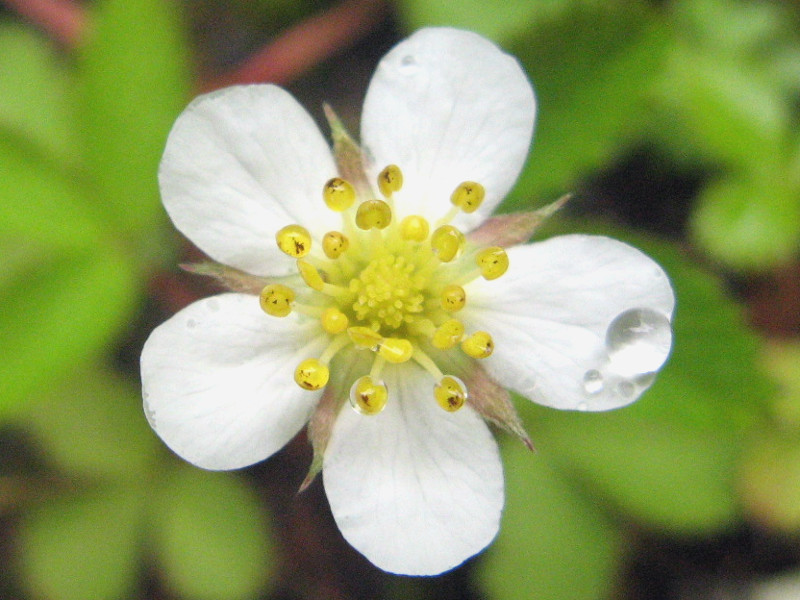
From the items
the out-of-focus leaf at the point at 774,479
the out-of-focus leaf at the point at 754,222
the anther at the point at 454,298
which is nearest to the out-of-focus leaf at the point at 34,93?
the anther at the point at 454,298

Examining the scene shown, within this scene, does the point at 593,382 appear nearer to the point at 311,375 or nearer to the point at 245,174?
the point at 311,375

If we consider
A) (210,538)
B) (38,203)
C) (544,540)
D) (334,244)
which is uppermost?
(38,203)

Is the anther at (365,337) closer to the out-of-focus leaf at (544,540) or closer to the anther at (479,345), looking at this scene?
the anther at (479,345)

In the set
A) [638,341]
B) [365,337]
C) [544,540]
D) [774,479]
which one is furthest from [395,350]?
[774,479]

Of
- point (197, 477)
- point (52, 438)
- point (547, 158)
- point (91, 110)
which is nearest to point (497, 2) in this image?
point (547, 158)

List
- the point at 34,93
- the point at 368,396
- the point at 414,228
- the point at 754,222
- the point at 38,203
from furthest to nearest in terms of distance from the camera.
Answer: the point at 34,93 → the point at 754,222 → the point at 38,203 → the point at 414,228 → the point at 368,396

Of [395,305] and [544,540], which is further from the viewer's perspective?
[544,540]

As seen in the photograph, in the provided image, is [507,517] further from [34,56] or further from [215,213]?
[34,56]
